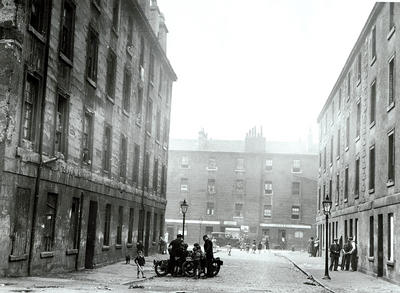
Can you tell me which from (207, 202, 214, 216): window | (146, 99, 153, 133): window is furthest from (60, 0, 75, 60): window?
(207, 202, 214, 216): window

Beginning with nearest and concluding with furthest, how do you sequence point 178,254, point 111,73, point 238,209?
point 178,254 → point 111,73 → point 238,209

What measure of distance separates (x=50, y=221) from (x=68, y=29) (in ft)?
20.4

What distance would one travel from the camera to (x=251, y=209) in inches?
2630

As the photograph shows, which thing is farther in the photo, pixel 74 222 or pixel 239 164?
pixel 239 164

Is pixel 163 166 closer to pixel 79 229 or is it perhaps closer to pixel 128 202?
pixel 128 202

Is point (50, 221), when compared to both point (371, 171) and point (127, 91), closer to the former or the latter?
point (127, 91)

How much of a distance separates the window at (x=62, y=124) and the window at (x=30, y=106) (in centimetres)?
197

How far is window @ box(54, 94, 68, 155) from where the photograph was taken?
18047mm

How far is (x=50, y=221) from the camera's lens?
1744 cm

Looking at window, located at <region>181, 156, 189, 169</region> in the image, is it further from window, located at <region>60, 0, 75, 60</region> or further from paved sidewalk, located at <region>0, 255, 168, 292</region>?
window, located at <region>60, 0, 75, 60</region>

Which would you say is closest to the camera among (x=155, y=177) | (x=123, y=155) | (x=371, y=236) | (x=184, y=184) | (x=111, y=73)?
(x=111, y=73)

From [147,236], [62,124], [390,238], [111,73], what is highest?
Answer: [111,73]

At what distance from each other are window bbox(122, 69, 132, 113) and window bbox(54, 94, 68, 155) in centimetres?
759

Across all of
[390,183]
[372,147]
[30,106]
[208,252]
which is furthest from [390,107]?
[30,106]
